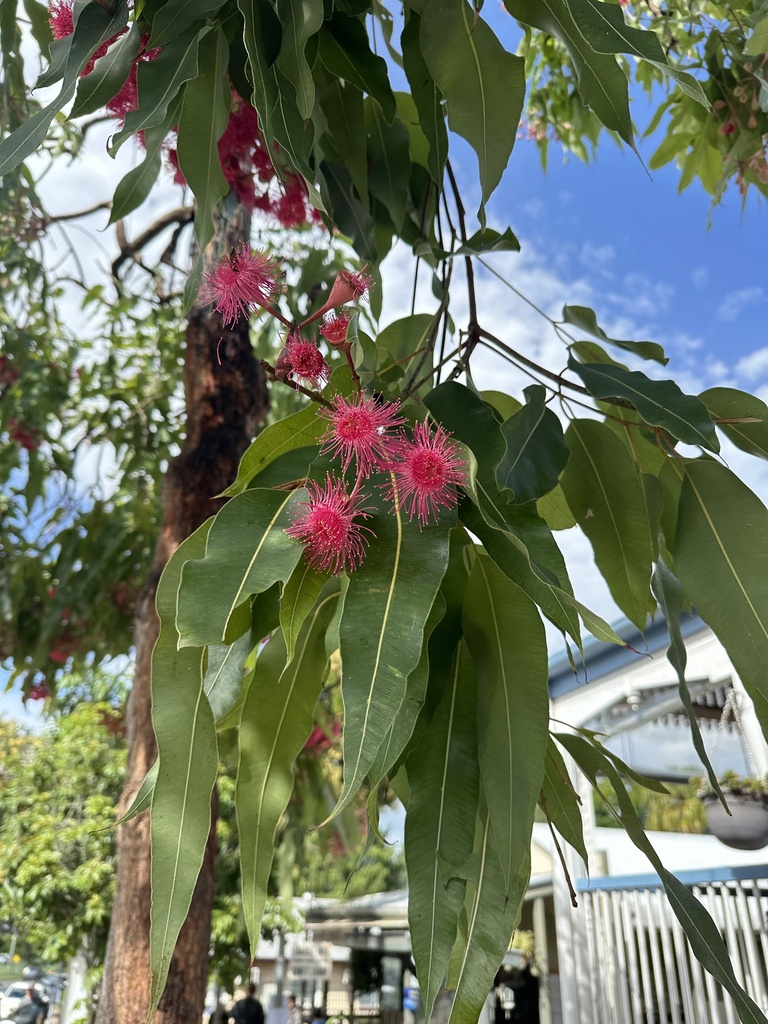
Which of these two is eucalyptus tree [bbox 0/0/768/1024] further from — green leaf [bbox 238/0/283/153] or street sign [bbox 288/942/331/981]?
street sign [bbox 288/942/331/981]

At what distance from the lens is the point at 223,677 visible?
486mm

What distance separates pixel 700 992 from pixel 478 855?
2.82 m

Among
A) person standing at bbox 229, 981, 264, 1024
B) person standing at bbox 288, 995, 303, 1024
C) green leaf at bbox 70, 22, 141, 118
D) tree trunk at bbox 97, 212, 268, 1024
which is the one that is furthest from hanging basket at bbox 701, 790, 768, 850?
person standing at bbox 288, 995, 303, 1024

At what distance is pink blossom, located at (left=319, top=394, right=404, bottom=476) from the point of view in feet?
1.51

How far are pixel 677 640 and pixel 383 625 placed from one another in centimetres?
28

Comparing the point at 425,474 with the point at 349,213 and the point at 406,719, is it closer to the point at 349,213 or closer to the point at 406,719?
the point at 406,719

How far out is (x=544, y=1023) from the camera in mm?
5965

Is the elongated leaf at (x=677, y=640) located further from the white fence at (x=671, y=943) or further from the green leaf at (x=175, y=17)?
the white fence at (x=671, y=943)

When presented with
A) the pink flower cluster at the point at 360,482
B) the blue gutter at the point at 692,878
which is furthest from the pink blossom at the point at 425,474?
the blue gutter at the point at 692,878

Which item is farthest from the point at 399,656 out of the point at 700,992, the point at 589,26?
the point at 700,992

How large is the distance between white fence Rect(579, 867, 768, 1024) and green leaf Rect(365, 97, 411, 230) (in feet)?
8.09

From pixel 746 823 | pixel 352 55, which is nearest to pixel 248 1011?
pixel 746 823

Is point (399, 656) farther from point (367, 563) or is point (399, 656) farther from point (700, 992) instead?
point (700, 992)

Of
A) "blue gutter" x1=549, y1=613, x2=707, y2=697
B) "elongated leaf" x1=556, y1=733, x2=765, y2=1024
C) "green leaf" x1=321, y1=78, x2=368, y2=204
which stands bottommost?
"elongated leaf" x1=556, y1=733, x2=765, y2=1024
